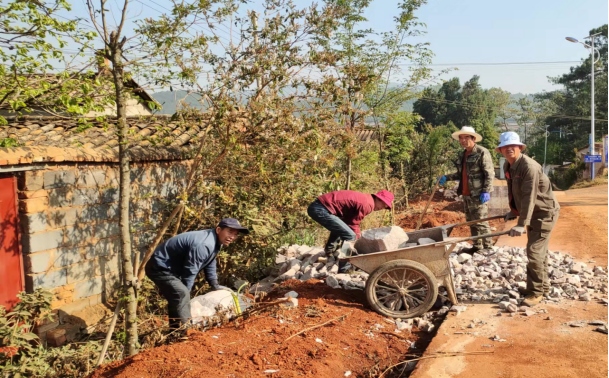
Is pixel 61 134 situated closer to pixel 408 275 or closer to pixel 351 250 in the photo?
pixel 351 250

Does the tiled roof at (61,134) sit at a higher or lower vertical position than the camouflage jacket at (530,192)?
higher

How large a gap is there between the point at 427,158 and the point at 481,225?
9.86 m

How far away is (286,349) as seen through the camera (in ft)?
14.1

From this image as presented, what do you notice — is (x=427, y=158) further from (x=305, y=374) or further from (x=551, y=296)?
(x=305, y=374)

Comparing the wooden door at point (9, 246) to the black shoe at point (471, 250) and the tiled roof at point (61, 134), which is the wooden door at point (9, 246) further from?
the black shoe at point (471, 250)

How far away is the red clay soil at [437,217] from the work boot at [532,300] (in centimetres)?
476

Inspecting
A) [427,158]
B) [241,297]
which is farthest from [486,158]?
[427,158]

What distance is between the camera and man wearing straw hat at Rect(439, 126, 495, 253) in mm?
6957

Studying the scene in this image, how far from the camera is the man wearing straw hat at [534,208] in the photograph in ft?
16.9

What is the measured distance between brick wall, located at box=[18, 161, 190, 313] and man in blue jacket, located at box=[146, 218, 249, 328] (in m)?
1.07

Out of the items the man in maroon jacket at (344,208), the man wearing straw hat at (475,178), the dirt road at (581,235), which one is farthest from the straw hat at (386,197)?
the dirt road at (581,235)

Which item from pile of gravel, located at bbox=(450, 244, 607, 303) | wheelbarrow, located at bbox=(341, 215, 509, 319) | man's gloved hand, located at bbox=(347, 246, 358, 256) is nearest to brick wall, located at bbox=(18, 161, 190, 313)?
man's gloved hand, located at bbox=(347, 246, 358, 256)

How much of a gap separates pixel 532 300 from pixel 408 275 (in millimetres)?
1426

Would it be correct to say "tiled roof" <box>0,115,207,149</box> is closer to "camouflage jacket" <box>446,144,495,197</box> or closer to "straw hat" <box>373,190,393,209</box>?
"straw hat" <box>373,190,393,209</box>
